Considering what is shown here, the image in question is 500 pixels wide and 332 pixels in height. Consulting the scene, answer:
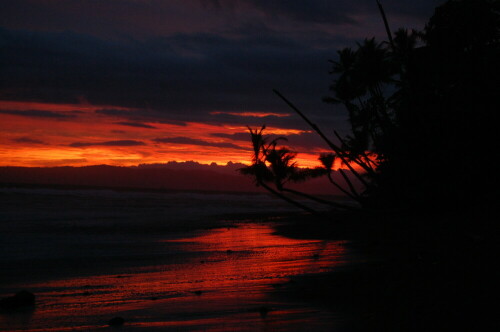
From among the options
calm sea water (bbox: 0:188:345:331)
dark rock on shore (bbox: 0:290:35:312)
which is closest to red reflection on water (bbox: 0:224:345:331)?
calm sea water (bbox: 0:188:345:331)

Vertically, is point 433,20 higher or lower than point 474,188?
higher

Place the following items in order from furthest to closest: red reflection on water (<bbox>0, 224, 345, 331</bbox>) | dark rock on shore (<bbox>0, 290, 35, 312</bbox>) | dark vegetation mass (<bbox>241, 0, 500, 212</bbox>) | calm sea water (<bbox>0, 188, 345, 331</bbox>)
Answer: dark vegetation mass (<bbox>241, 0, 500, 212</bbox>) < dark rock on shore (<bbox>0, 290, 35, 312</bbox>) < calm sea water (<bbox>0, 188, 345, 331</bbox>) < red reflection on water (<bbox>0, 224, 345, 331</bbox>)

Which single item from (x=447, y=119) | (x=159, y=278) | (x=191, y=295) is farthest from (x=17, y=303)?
(x=447, y=119)

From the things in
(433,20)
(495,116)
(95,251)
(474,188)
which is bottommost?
(95,251)

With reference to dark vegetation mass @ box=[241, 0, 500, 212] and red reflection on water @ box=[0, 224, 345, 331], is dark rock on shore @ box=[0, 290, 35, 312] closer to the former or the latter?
red reflection on water @ box=[0, 224, 345, 331]

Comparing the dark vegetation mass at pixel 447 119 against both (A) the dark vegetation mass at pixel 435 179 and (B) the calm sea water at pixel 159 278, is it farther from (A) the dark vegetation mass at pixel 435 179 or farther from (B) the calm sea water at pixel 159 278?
(B) the calm sea water at pixel 159 278

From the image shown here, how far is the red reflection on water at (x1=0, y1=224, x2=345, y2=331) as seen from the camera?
5.91 metres

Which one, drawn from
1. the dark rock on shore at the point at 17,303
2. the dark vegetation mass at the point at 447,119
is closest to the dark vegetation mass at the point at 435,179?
the dark vegetation mass at the point at 447,119

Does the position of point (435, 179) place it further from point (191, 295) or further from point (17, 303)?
point (17, 303)

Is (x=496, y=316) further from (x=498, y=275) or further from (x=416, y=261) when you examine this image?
(x=416, y=261)

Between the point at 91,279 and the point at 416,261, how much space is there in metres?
5.85

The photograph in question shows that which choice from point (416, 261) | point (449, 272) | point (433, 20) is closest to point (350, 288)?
point (449, 272)

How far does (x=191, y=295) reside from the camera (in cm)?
748

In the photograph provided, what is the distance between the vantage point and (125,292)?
8.03m
